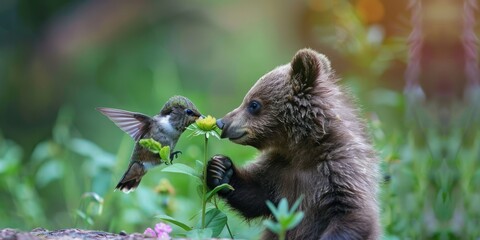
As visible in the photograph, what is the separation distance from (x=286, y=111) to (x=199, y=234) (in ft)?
2.99

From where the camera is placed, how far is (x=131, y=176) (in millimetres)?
5191

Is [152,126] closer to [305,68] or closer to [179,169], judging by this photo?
[179,169]

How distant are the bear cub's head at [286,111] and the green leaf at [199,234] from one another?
0.62 meters

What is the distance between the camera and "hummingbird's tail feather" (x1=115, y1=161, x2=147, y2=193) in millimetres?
5172

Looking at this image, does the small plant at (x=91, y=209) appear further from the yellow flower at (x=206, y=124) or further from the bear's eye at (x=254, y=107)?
the yellow flower at (x=206, y=124)

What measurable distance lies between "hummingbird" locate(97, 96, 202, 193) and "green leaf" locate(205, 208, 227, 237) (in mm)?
404

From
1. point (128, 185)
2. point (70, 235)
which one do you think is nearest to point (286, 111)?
point (128, 185)

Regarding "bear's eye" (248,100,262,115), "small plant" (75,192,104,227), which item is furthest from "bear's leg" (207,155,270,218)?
"small plant" (75,192,104,227)

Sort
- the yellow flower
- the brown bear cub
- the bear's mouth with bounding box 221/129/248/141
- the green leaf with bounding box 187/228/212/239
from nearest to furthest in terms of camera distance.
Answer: the green leaf with bounding box 187/228/212/239
the yellow flower
the brown bear cub
the bear's mouth with bounding box 221/129/248/141

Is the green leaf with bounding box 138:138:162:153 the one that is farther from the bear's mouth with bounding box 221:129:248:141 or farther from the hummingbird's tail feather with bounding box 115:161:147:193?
the hummingbird's tail feather with bounding box 115:161:147:193

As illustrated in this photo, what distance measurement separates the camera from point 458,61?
21.1ft

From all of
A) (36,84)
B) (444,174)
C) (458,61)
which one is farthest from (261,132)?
(36,84)

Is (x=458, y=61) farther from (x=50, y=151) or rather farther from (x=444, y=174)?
(x=50, y=151)

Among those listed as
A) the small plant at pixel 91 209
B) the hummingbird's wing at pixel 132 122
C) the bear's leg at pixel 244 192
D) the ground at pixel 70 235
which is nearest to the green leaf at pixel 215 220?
the bear's leg at pixel 244 192
